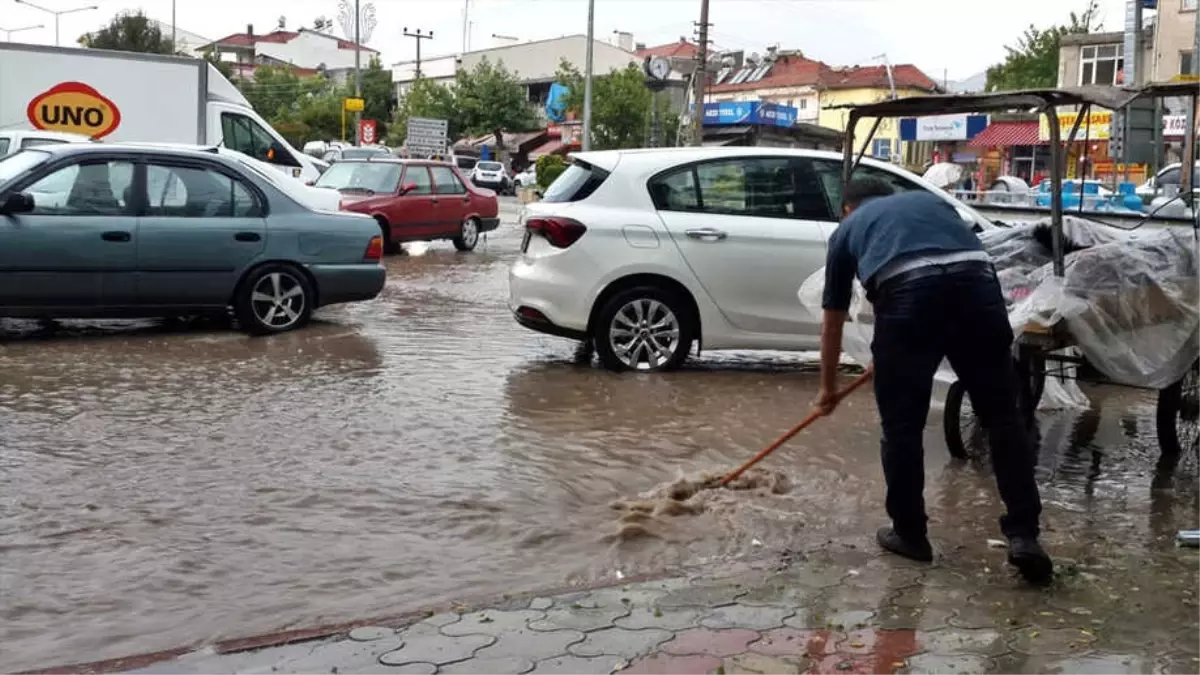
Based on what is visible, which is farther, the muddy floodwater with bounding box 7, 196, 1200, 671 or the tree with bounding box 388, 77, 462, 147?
the tree with bounding box 388, 77, 462, 147

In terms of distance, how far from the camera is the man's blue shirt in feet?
15.8

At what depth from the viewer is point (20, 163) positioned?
998 cm

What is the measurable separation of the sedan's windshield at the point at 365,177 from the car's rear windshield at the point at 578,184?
10.5 meters

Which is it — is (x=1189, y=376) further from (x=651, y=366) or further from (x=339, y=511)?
(x=339, y=511)

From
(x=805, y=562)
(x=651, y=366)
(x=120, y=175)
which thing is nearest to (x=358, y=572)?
(x=805, y=562)

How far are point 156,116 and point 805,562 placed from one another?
741 inches

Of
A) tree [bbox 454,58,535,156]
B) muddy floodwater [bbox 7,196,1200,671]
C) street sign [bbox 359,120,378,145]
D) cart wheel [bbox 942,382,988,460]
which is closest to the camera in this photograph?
muddy floodwater [bbox 7,196,1200,671]

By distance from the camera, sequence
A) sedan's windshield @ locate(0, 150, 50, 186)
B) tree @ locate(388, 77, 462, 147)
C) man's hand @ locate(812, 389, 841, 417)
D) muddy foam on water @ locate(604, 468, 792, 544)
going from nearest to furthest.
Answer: man's hand @ locate(812, 389, 841, 417)
muddy foam on water @ locate(604, 468, 792, 544)
sedan's windshield @ locate(0, 150, 50, 186)
tree @ locate(388, 77, 462, 147)

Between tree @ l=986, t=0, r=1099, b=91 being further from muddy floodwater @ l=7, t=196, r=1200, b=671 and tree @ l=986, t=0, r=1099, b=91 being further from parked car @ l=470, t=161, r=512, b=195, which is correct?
muddy floodwater @ l=7, t=196, r=1200, b=671

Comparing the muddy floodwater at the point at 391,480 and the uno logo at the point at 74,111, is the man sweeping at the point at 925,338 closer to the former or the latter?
the muddy floodwater at the point at 391,480

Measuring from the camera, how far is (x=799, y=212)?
912 cm

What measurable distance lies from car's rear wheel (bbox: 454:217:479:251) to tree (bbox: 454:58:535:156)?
159 feet

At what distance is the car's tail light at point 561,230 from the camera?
8852 millimetres

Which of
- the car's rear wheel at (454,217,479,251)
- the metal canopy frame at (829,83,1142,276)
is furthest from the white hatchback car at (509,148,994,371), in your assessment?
the car's rear wheel at (454,217,479,251)
